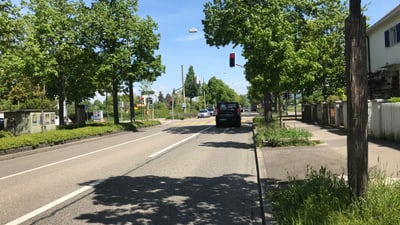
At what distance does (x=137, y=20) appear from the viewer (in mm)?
33688

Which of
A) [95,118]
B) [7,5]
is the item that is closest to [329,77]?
[7,5]

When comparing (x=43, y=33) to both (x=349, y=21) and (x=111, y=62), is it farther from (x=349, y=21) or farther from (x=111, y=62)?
(x=349, y=21)

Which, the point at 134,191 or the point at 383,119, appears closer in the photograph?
the point at 134,191

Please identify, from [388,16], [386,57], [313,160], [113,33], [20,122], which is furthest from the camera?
[113,33]

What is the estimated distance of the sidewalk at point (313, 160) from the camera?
9.31 m

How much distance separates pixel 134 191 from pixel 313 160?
504cm

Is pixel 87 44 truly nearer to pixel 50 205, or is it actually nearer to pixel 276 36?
pixel 276 36

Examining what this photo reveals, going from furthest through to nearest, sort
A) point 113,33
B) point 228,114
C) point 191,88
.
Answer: point 191,88 → point 228,114 → point 113,33

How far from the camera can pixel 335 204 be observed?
5598 millimetres

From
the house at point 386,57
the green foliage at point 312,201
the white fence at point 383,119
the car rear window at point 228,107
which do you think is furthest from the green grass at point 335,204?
the car rear window at point 228,107

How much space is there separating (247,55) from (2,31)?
447 inches

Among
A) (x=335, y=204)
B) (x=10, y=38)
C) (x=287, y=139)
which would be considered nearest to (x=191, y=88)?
(x=10, y=38)

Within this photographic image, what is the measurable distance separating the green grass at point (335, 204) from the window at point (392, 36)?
20091 millimetres

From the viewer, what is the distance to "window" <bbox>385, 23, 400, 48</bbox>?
24447 mm
